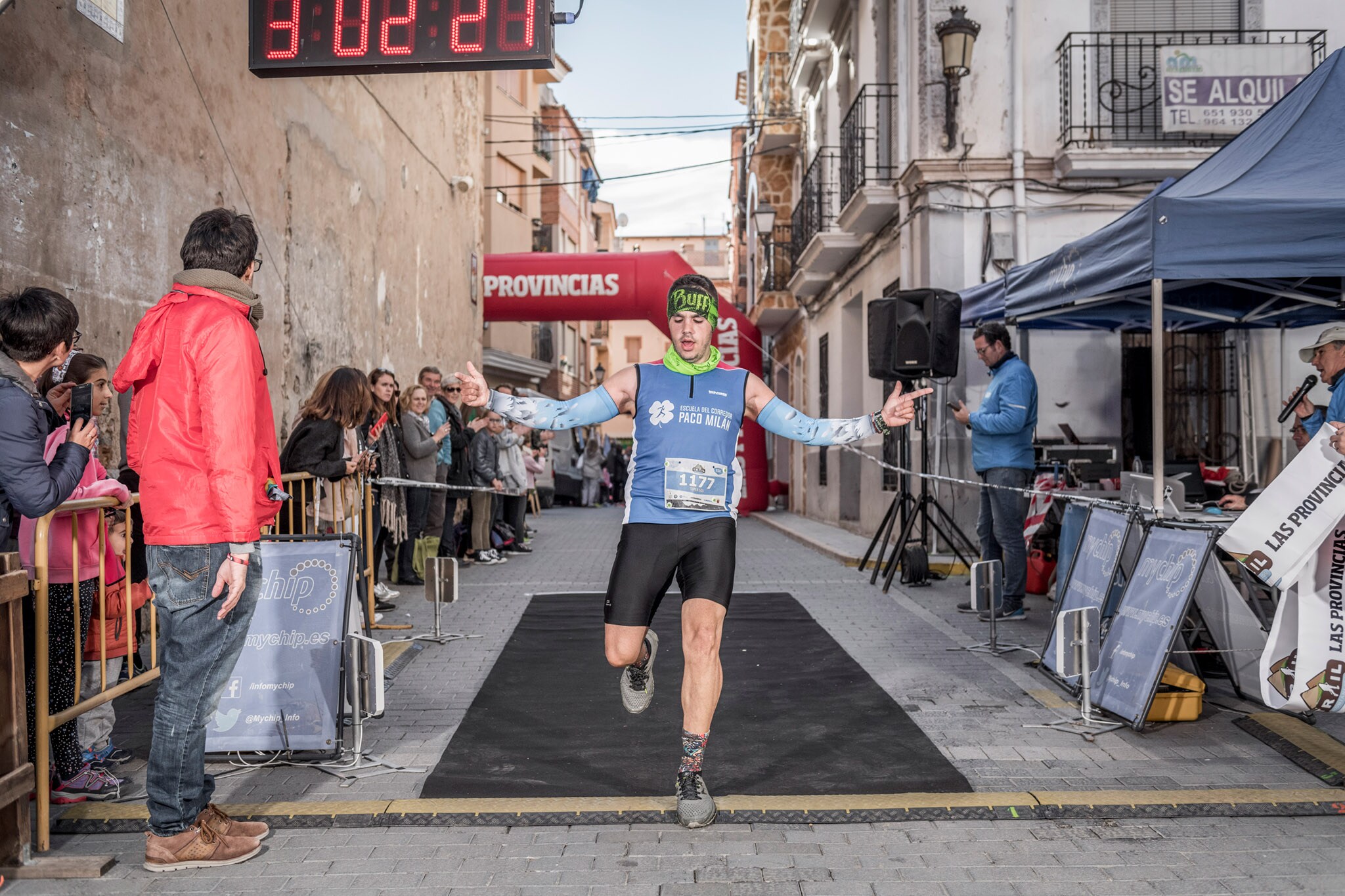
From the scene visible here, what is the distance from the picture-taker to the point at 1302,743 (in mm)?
5070

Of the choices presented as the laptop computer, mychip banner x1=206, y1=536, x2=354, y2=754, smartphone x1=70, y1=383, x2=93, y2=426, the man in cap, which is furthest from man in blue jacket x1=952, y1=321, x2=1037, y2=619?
smartphone x1=70, y1=383, x2=93, y2=426

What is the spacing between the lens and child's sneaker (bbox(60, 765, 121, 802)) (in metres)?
4.35

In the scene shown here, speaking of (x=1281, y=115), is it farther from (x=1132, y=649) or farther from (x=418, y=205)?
(x=418, y=205)

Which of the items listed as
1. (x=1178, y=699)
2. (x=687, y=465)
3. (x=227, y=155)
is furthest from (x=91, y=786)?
(x=227, y=155)

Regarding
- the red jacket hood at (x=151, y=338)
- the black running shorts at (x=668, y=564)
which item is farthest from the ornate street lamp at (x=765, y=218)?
the red jacket hood at (x=151, y=338)

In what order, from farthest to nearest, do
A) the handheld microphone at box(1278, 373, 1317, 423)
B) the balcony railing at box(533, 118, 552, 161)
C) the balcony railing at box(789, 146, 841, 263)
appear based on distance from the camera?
1. the balcony railing at box(533, 118, 552, 161)
2. the balcony railing at box(789, 146, 841, 263)
3. the handheld microphone at box(1278, 373, 1317, 423)

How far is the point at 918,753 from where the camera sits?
496 centimetres

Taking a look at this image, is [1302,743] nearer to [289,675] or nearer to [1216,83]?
[289,675]

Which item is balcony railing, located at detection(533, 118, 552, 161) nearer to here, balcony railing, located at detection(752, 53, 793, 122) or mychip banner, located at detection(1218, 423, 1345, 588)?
balcony railing, located at detection(752, 53, 793, 122)

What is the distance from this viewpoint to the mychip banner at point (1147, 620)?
521 cm

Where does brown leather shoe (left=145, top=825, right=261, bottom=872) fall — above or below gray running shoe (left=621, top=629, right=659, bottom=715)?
below

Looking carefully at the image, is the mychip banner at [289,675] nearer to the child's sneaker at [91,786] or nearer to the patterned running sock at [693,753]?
the child's sneaker at [91,786]

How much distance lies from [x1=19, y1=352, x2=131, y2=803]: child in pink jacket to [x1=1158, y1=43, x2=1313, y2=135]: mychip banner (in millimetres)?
11590

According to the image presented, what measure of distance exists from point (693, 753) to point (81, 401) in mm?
3194
